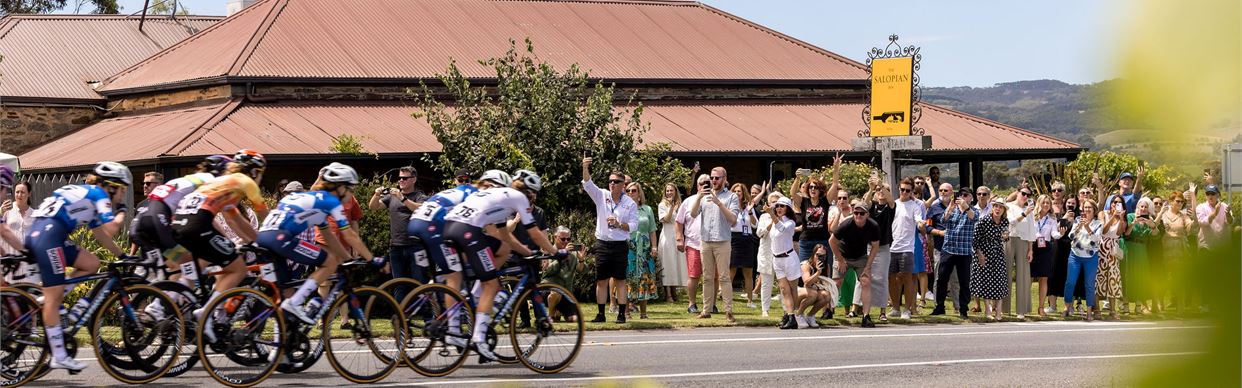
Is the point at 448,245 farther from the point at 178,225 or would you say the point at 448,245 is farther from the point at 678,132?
the point at 678,132

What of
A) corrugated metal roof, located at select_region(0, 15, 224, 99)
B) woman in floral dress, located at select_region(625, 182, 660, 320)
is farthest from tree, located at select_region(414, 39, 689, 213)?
corrugated metal roof, located at select_region(0, 15, 224, 99)

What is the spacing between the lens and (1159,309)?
119cm

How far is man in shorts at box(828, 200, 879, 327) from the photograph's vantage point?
53.9 feet

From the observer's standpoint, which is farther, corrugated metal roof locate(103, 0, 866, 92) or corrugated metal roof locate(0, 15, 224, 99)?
corrugated metal roof locate(0, 15, 224, 99)

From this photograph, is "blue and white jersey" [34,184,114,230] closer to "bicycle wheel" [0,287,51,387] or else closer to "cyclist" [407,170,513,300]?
"bicycle wheel" [0,287,51,387]

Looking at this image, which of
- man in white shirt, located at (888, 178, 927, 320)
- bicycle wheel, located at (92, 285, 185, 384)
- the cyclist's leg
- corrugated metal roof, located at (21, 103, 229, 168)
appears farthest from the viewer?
corrugated metal roof, located at (21, 103, 229, 168)

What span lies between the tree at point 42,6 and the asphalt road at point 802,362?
135 feet

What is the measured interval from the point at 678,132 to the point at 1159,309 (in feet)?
95.2

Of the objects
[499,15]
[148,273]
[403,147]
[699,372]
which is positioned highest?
[499,15]

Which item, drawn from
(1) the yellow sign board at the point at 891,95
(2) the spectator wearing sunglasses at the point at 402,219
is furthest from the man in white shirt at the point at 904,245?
(1) the yellow sign board at the point at 891,95

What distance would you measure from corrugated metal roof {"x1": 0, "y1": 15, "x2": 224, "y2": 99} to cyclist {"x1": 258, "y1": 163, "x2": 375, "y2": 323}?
887 inches

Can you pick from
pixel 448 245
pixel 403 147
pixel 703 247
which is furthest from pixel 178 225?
pixel 403 147

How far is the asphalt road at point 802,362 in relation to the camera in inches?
432

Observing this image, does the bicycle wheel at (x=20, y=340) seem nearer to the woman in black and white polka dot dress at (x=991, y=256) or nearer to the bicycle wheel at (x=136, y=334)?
the bicycle wheel at (x=136, y=334)
